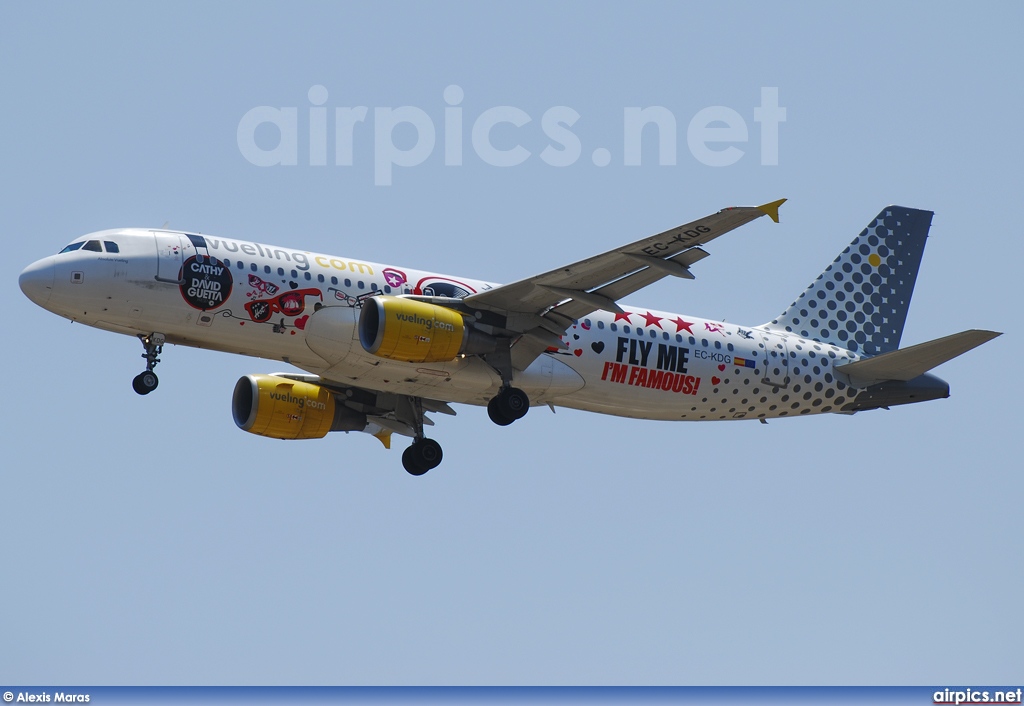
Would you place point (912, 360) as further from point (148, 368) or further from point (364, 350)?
point (148, 368)

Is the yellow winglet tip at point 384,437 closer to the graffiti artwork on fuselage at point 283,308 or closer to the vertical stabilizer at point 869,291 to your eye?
the graffiti artwork on fuselage at point 283,308

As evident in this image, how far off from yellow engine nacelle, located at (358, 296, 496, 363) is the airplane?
0.15ft

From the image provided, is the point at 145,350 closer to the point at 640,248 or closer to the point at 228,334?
the point at 228,334

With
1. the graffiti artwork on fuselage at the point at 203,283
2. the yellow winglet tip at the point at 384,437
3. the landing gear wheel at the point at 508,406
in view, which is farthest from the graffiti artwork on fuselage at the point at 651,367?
the graffiti artwork on fuselage at the point at 203,283

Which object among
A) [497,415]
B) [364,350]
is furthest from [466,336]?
[364,350]

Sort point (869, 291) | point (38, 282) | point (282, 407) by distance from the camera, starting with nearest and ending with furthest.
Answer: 1. point (38, 282)
2. point (282, 407)
3. point (869, 291)

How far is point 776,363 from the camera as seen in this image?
41219mm

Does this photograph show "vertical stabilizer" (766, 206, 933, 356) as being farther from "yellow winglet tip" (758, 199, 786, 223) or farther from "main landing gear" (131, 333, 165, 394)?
"main landing gear" (131, 333, 165, 394)

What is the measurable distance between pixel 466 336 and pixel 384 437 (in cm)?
733

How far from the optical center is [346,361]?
119ft

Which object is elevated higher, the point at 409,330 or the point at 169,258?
the point at 169,258

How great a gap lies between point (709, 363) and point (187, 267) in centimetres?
1441

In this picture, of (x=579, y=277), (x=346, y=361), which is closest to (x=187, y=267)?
(x=346, y=361)

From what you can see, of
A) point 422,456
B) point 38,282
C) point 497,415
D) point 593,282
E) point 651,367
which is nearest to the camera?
point 38,282
